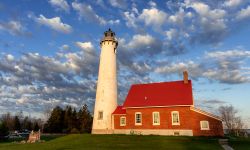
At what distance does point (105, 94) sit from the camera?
133ft

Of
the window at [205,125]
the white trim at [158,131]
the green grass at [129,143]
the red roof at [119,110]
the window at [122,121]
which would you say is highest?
the red roof at [119,110]

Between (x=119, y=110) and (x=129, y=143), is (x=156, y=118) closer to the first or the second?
(x=119, y=110)

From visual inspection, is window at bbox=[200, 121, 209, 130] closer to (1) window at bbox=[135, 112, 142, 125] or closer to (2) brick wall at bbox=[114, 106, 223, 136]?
(2) brick wall at bbox=[114, 106, 223, 136]

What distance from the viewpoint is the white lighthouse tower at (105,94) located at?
40250 millimetres

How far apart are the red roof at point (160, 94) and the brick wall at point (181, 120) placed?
2.73 ft

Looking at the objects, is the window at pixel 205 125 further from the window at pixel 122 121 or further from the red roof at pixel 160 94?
the window at pixel 122 121

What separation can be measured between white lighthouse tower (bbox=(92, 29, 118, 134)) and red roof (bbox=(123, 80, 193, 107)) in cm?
A: 256

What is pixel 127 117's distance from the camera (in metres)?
39.3

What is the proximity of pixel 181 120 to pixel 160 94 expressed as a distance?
17.6ft

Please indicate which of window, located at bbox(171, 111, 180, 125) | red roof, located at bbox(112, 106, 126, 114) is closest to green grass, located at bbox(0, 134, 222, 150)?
window, located at bbox(171, 111, 180, 125)

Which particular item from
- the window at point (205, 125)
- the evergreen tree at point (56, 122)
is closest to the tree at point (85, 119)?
the evergreen tree at point (56, 122)

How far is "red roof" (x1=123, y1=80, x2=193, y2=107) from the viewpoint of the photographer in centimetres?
3669

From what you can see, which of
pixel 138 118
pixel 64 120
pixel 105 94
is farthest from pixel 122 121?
pixel 64 120

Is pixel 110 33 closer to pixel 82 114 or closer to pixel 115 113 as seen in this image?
pixel 115 113
